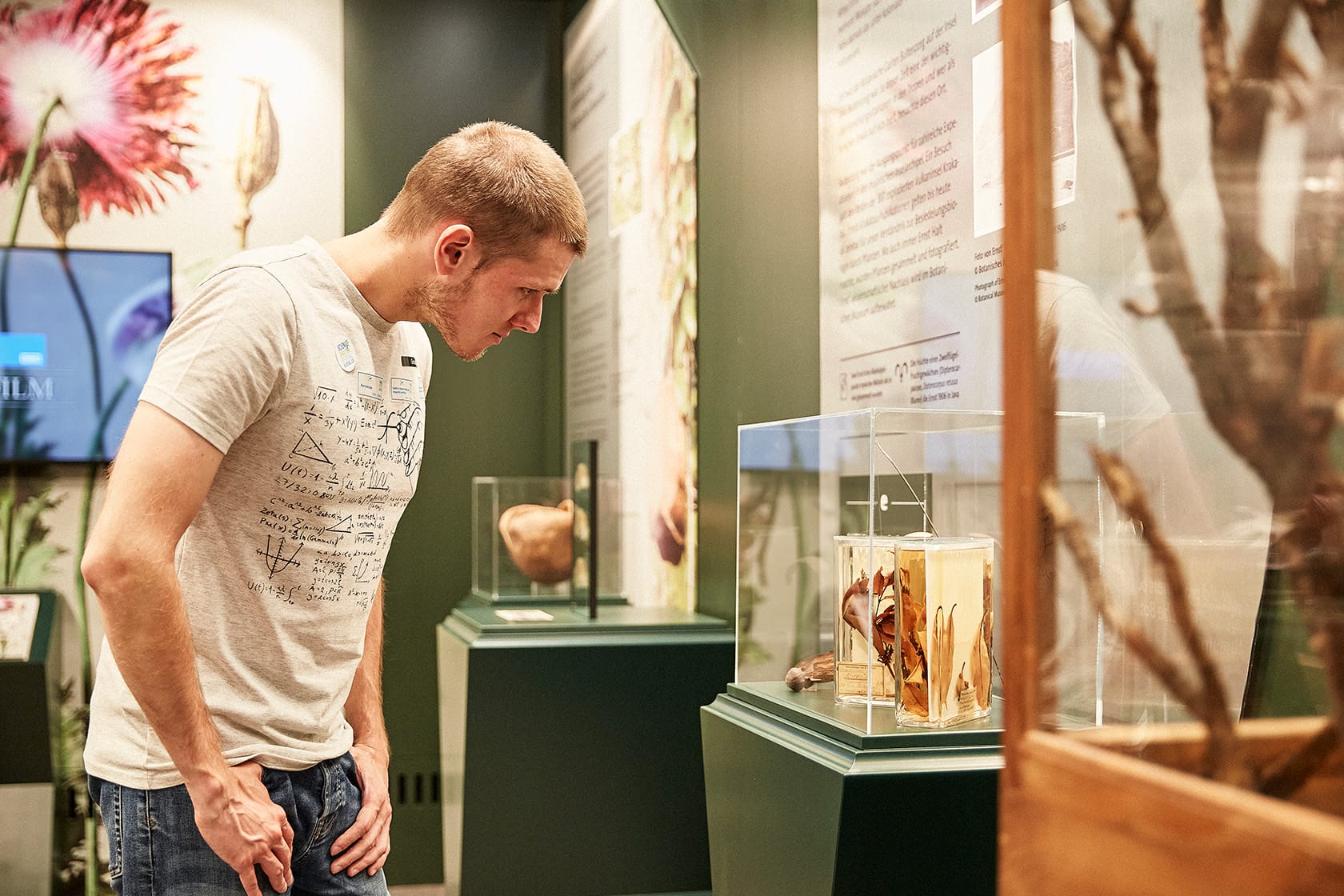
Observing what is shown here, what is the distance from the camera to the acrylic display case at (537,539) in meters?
2.82

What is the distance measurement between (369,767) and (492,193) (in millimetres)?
682

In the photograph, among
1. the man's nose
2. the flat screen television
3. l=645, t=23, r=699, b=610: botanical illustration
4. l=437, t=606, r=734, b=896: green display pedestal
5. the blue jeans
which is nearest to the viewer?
the blue jeans

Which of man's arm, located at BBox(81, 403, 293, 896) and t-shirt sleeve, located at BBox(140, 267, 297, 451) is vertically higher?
t-shirt sleeve, located at BBox(140, 267, 297, 451)

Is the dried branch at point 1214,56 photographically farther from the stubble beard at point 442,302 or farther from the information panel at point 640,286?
the information panel at point 640,286

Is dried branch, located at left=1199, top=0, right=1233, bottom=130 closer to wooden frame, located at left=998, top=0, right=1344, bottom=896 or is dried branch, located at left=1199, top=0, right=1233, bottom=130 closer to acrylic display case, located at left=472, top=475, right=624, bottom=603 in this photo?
wooden frame, located at left=998, top=0, right=1344, bottom=896

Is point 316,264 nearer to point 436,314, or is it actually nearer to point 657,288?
point 436,314

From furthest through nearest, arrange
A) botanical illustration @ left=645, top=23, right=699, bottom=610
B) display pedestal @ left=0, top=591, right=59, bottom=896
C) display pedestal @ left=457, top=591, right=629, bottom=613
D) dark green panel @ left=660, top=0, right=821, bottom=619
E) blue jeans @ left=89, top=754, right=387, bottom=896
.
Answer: display pedestal @ left=0, top=591, right=59, bottom=896, display pedestal @ left=457, top=591, right=629, bottom=613, botanical illustration @ left=645, top=23, right=699, bottom=610, dark green panel @ left=660, top=0, right=821, bottom=619, blue jeans @ left=89, top=754, right=387, bottom=896

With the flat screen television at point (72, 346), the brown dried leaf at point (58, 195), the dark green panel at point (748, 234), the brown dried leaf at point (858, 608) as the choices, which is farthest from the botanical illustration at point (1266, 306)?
the brown dried leaf at point (58, 195)

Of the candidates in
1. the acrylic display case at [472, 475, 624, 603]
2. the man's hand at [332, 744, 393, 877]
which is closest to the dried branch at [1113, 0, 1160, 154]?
the man's hand at [332, 744, 393, 877]

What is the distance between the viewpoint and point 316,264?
130 centimetres

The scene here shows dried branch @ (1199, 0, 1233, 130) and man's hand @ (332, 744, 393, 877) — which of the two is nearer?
dried branch @ (1199, 0, 1233, 130)

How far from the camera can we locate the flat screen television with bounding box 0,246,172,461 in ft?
12.8

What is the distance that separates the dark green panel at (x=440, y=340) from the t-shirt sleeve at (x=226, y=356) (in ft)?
9.50

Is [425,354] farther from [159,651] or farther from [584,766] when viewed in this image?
[584,766]
